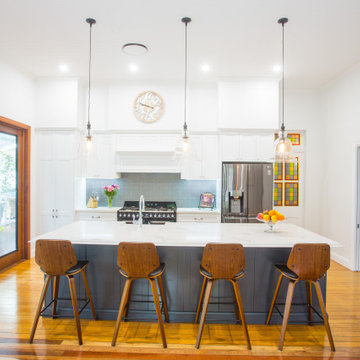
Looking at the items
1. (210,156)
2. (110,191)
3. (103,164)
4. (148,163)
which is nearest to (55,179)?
(103,164)

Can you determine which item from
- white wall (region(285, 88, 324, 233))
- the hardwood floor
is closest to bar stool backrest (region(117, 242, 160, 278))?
the hardwood floor

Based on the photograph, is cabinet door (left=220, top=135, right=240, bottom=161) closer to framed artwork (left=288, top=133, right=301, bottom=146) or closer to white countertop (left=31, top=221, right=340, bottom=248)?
framed artwork (left=288, top=133, right=301, bottom=146)

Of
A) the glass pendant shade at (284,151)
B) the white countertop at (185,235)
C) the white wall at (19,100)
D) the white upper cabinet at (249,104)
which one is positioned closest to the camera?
the white countertop at (185,235)

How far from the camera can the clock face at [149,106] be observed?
4.81m

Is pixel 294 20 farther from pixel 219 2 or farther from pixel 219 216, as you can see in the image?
pixel 219 216

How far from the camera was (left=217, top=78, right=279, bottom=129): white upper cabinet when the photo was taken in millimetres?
4676

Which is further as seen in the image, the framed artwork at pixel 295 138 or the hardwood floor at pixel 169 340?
the framed artwork at pixel 295 138

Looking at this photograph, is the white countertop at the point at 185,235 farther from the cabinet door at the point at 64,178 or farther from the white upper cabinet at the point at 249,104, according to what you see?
the white upper cabinet at the point at 249,104

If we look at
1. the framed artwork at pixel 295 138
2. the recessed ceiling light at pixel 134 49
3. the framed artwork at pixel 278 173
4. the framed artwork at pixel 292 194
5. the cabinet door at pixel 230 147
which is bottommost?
the framed artwork at pixel 292 194

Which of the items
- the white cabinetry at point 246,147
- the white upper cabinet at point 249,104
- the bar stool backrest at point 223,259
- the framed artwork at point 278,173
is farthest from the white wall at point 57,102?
the framed artwork at point 278,173

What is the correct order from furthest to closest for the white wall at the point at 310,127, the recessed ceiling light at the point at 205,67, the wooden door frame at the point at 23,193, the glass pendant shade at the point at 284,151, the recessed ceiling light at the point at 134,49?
the white wall at the point at 310,127, the wooden door frame at the point at 23,193, the recessed ceiling light at the point at 205,67, the recessed ceiling light at the point at 134,49, the glass pendant shade at the point at 284,151

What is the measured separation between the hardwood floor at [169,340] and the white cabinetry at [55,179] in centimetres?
189

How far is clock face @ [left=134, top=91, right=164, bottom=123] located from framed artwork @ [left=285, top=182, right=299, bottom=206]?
9.20 feet

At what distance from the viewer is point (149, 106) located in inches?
190
